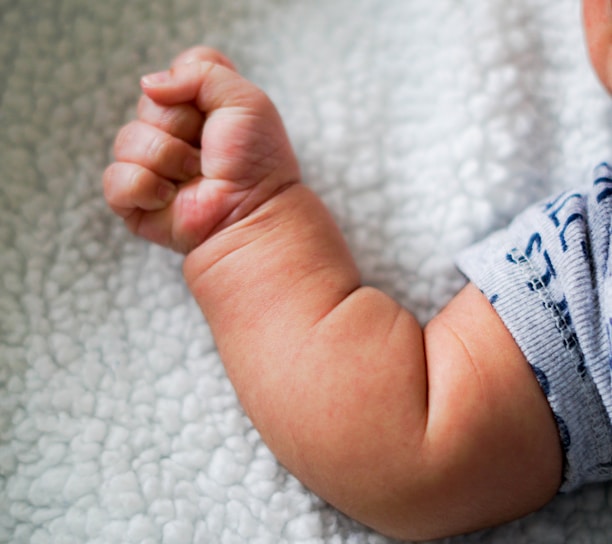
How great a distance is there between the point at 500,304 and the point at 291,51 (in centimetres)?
41

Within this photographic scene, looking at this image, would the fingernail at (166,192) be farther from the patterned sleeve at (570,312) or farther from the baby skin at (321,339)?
the patterned sleeve at (570,312)

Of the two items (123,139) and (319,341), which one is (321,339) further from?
(123,139)

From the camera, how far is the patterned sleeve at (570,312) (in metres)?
0.65

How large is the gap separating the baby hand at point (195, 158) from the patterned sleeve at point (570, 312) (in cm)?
25

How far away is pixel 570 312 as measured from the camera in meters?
0.65

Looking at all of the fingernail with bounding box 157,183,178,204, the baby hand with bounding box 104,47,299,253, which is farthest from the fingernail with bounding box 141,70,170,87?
the fingernail with bounding box 157,183,178,204

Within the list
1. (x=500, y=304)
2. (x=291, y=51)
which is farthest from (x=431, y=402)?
(x=291, y=51)

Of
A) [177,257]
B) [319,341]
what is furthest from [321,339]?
[177,257]

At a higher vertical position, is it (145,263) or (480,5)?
(480,5)

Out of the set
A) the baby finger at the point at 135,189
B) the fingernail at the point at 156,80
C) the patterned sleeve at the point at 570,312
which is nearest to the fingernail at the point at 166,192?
the baby finger at the point at 135,189

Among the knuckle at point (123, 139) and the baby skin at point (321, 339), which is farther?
the knuckle at point (123, 139)

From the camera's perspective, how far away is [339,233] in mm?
785

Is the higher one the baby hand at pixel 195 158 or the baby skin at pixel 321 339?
the baby hand at pixel 195 158

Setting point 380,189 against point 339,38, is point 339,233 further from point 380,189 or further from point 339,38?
point 339,38
